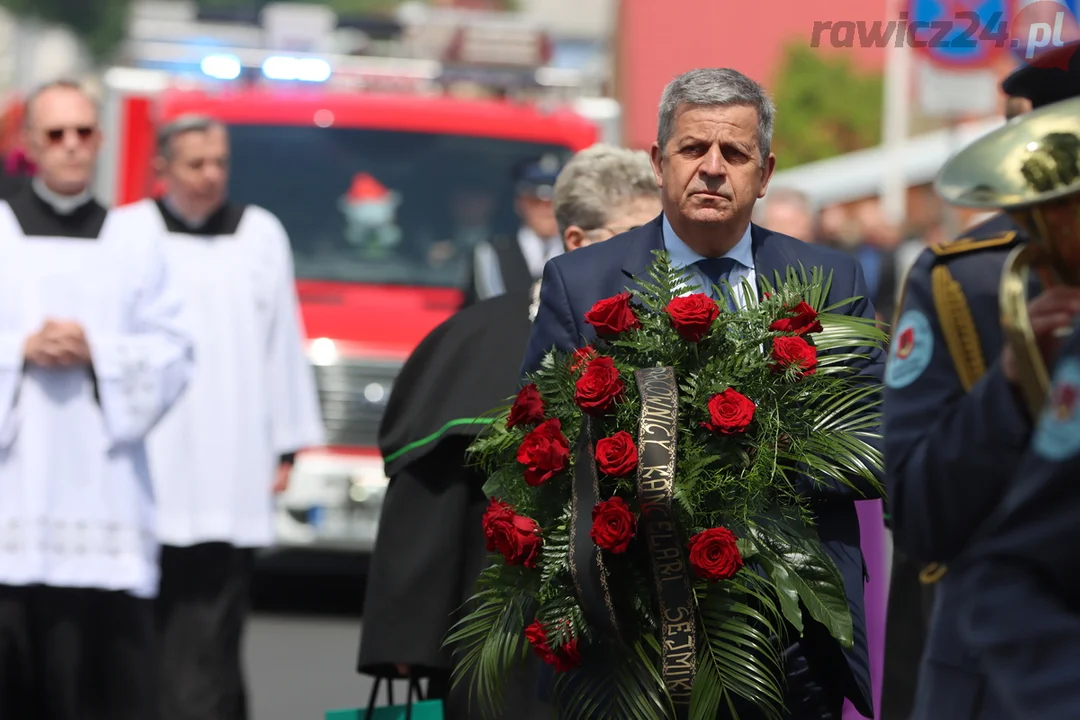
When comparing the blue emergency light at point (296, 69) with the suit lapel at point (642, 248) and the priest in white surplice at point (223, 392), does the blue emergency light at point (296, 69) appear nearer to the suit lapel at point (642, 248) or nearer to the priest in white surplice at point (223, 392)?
the priest in white surplice at point (223, 392)

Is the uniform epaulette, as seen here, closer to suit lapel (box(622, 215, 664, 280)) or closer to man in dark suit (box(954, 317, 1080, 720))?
man in dark suit (box(954, 317, 1080, 720))

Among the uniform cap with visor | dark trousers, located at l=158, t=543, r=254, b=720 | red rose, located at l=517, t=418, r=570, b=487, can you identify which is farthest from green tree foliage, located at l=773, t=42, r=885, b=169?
the uniform cap with visor

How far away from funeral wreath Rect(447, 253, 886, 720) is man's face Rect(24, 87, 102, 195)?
2912 millimetres

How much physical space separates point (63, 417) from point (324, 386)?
4.52 m

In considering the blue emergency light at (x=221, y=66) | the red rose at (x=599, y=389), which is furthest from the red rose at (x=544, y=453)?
the blue emergency light at (x=221, y=66)

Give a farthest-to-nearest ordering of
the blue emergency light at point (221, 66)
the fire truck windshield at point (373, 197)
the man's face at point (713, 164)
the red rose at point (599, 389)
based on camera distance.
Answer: the blue emergency light at point (221, 66) < the fire truck windshield at point (373, 197) < the man's face at point (713, 164) < the red rose at point (599, 389)

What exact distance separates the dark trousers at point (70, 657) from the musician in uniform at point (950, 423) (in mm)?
3802

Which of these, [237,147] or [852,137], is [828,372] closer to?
[237,147]

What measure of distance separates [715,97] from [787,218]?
5360 millimetres

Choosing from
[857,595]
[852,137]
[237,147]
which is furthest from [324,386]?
[852,137]

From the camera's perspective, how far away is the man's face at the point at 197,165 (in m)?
7.79

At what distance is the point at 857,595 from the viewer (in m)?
3.88

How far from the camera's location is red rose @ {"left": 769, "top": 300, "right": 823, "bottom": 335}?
3873 millimetres

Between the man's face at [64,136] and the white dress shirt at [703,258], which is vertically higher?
the man's face at [64,136]
